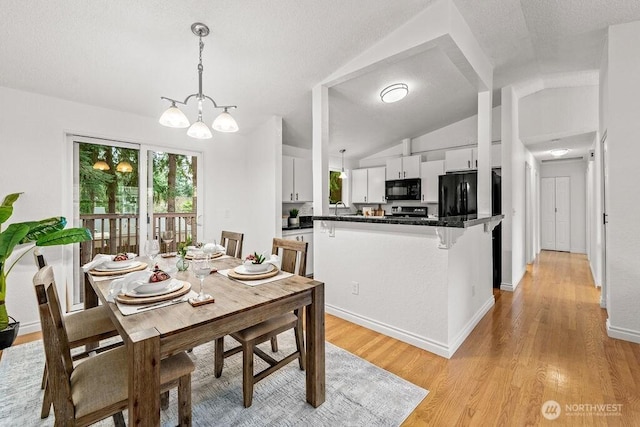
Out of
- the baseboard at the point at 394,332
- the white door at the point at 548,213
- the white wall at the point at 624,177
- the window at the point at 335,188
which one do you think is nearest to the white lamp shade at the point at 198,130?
the baseboard at the point at 394,332

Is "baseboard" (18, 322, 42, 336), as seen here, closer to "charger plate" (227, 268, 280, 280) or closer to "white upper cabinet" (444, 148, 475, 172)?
"charger plate" (227, 268, 280, 280)

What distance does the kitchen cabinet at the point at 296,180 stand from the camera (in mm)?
4520

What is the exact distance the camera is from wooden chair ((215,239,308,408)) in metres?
1.70

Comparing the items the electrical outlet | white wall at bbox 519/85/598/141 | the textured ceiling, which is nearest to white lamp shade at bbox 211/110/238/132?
the textured ceiling

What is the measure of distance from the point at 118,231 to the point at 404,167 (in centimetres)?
475

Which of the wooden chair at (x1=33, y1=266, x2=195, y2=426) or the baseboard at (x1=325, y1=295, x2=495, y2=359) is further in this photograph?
the baseboard at (x1=325, y1=295, x2=495, y2=359)

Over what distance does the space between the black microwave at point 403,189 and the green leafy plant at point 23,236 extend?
4.76 m

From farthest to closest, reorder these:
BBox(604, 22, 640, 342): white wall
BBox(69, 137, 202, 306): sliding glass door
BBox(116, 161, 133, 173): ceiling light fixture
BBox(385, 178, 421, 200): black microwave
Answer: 1. BBox(385, 178, 421, 200): black microwave
2. BBox(116, 161, 133, 173): ceiling light fixture
3. BBox(69, 137, 202, 306): sliding glass door
4. BBox(604, 22, 640, 342): white wall

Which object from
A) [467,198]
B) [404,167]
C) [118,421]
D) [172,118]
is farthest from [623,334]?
[172,118]

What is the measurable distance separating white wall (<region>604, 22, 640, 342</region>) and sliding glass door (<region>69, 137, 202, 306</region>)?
4.28 metres

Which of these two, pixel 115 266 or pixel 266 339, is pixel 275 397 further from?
pixel 115 266

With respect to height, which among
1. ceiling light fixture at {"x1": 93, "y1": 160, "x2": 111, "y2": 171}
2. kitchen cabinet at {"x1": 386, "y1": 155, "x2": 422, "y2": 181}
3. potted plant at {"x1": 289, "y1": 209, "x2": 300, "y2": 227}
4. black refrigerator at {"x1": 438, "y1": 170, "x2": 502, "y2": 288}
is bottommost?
potted plant at {"x1": 289, "y1": 209, "x2": 300, "y2": 227}

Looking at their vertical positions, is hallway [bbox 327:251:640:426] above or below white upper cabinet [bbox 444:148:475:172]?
below

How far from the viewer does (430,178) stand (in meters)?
5.30
